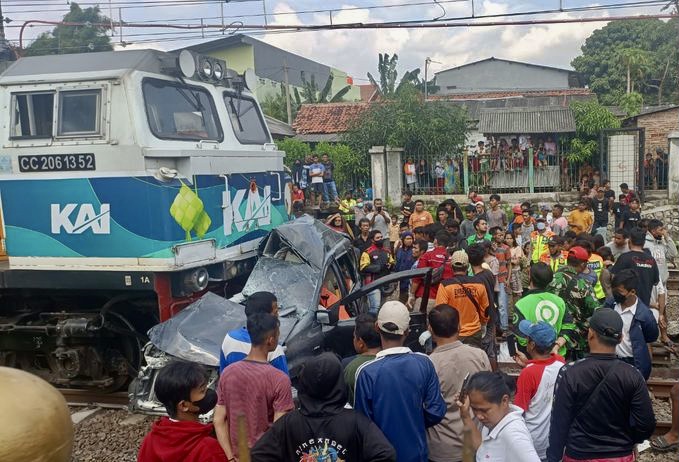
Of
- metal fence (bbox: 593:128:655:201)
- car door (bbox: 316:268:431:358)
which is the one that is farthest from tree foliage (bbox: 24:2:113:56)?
car door (bbox: 316:268:431:358)

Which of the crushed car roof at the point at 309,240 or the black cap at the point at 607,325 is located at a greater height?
the crushed car roof at the point at 309,240

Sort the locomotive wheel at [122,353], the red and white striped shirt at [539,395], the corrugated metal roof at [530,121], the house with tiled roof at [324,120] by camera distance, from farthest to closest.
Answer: the house with tiled roof at [324,120], the corrugated metal roof at [530,121], the locomotive wheel at [122,353], the red and white striped shirt at [539,395]

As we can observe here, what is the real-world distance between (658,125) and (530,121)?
485cm

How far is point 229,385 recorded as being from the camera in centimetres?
337

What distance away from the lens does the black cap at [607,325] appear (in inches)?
127

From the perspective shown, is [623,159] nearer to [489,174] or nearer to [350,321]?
[489,174]

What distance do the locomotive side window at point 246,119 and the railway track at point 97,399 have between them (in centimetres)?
296

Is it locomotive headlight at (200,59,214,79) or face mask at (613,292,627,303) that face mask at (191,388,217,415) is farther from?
locomotive headlight at (200,59,214,79)

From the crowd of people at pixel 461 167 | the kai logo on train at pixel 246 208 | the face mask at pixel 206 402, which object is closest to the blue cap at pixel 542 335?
the face mask at pixel 206 402

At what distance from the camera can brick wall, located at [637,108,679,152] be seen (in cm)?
2036

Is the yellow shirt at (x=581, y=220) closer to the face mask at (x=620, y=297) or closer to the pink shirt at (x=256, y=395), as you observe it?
the face mask at (x=620, y=297)

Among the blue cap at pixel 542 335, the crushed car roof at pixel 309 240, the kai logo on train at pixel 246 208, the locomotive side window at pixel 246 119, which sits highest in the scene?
the locomotive side window at pixel 246 119

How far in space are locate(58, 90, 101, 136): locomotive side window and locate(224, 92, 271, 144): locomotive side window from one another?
1.56 metres


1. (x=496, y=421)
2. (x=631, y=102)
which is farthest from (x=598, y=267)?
(x=631, y=102)
